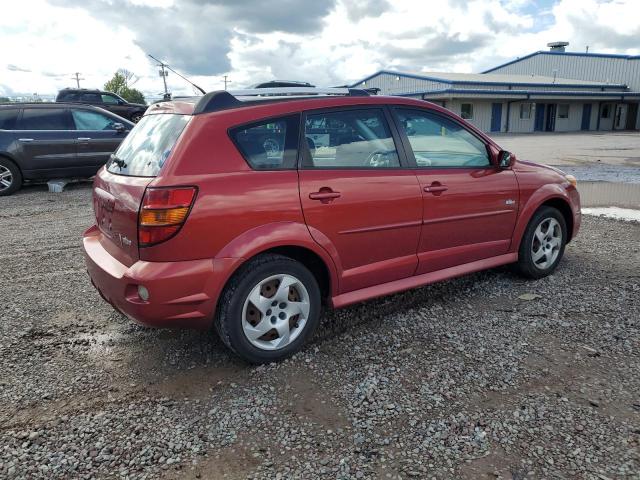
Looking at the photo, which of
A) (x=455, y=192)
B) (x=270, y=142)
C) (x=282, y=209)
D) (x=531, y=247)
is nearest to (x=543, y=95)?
(x=531, y=247)

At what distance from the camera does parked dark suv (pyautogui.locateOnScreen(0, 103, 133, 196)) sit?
943 centimetres

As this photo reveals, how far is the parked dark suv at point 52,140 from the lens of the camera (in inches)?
371

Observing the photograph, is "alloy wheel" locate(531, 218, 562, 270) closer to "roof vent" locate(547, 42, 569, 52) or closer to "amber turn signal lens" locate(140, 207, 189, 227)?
"amber turn signal lens" locate(140, 207, 189, 227)

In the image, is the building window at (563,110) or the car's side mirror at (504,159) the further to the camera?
the building window at (563,110)

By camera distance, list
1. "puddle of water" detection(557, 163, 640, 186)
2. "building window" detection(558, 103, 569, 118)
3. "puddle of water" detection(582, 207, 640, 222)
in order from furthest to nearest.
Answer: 1. "building window" detection(558, 103, 569, 118)
2. "puddle of water" detection(557, 163, 640, 186)
3. "puddle of water" detection(582, 207, 640, 222)

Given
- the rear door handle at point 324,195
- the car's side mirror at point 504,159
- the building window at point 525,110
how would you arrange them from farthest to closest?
the building window at point 525,110 < the car's side mirror at point 504,159 < the rear door handle at point 324,195

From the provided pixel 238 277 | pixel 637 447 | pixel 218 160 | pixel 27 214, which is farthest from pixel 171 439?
pixel 27 214

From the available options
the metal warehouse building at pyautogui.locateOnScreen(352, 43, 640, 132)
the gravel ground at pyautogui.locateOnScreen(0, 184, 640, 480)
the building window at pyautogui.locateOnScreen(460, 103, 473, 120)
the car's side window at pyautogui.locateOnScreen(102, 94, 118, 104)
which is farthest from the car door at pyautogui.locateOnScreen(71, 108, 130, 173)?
the building window at pyautogui.locateOnScreen(460, 103, 473, 120)

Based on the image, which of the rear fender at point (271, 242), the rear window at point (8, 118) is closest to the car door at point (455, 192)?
the rear fender at point (271, 242)

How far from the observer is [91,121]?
403 inches

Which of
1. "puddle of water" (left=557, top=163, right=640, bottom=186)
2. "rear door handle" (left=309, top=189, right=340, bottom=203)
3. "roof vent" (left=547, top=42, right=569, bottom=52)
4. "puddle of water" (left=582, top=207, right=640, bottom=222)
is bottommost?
"puddle of water" (left=582, top=207, right=640, bottom=222)

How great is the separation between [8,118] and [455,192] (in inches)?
358

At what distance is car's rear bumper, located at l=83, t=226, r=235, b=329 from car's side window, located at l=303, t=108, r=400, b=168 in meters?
0.96

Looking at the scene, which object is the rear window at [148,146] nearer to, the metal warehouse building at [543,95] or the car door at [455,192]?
the car door at [455,192]
